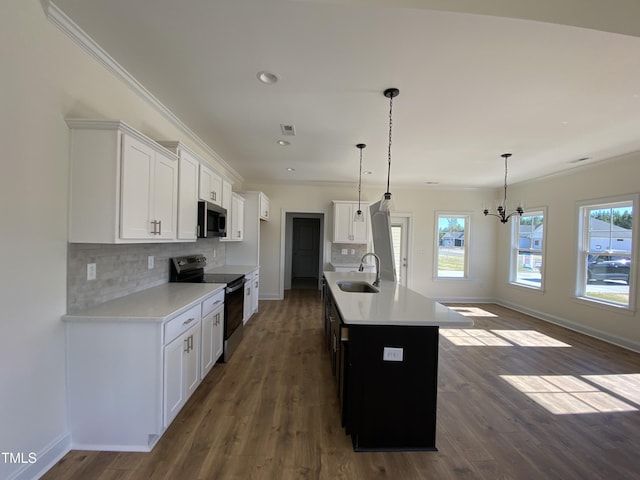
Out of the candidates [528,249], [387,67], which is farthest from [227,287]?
[528,249]

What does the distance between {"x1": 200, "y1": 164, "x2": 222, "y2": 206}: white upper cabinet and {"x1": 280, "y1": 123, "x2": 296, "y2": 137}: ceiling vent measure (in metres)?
1.00

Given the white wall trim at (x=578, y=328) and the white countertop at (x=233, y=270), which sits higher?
the white countertop at (x=233, y=270)

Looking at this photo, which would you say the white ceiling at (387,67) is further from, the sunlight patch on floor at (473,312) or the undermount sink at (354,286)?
the sunlight patch on floor at (473,312)

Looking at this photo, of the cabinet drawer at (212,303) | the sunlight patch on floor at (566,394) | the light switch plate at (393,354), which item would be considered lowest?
the sunlight patch on floor at (566,394)

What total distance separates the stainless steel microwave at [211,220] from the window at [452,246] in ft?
16.3

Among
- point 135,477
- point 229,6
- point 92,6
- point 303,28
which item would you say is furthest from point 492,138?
point 135,477

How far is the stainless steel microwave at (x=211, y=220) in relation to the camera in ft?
10.1

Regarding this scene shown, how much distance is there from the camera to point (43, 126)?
1556 millimetres

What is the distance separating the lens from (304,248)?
9.40m

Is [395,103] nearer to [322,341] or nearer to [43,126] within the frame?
[43,126]

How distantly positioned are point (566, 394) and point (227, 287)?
3.50 m

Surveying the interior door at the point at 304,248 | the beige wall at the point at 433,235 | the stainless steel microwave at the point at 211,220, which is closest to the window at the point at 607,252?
the beige wall at the point at 433,235

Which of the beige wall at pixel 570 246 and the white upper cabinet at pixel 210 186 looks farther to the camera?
the beige wall at pixel 570 246

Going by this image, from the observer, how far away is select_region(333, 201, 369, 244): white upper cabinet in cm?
601
